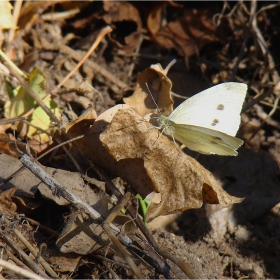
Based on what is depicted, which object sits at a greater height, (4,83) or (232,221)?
Answer: (4,83)

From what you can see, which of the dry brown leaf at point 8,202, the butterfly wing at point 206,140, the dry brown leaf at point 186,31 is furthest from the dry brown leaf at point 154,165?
the dry brown leaf at point 186,31

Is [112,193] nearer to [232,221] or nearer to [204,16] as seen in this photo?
[232,221]

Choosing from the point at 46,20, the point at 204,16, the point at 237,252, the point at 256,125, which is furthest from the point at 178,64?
the point at 237,252

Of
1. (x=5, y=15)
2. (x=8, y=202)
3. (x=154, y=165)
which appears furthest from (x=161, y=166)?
(x=5, y=15)

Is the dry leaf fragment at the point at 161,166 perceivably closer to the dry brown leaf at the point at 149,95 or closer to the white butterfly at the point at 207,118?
the white butterfly at the point at 207,118

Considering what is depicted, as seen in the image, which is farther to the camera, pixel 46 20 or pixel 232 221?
pixel 46 20

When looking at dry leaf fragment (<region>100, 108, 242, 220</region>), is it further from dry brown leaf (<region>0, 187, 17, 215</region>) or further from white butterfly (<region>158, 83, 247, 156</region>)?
Answer: dry brown leaf (<region>0, 187, 17, 215</region>)
